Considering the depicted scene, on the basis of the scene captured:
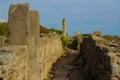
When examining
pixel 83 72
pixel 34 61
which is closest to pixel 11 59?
pixel 34 61

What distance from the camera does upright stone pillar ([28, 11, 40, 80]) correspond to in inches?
330

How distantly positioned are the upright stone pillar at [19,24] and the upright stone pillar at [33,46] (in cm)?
43

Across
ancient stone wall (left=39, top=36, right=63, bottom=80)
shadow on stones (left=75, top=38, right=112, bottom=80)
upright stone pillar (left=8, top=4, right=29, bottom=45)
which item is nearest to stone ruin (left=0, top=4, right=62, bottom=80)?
upright stone pillar (left=8, top=4, right=29, bottom=45)

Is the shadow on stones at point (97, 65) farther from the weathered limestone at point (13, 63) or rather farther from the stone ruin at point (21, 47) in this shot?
the weathered limestone at point (13, 63)

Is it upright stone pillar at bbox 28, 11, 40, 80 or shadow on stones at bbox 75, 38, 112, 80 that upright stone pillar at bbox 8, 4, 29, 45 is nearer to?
upright stone pillar at bbox 28, 11, 40, 80

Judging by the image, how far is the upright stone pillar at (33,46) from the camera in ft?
27.5

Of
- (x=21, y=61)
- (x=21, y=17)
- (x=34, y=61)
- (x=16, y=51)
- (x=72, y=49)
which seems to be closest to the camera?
(x=16, y=51)

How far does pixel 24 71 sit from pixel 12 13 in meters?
1.49

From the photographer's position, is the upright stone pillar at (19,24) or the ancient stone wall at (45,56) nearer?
the upright stone pillar at (19,24)

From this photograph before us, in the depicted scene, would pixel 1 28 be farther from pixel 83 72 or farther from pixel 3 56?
pixel 3 56

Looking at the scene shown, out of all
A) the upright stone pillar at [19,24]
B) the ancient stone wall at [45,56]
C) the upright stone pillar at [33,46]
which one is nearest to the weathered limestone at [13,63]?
the upright stone pillar at [19,24]

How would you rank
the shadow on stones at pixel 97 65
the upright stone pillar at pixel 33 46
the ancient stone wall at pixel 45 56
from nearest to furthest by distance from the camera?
the upright stone pillar at pixel 33 46, the shadow on stones at pixel 97 65, the ancient stone wall at pixel 45 56

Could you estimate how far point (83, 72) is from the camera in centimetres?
1662

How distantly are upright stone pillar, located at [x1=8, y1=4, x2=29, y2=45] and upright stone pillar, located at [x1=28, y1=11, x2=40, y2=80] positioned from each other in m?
0.43
